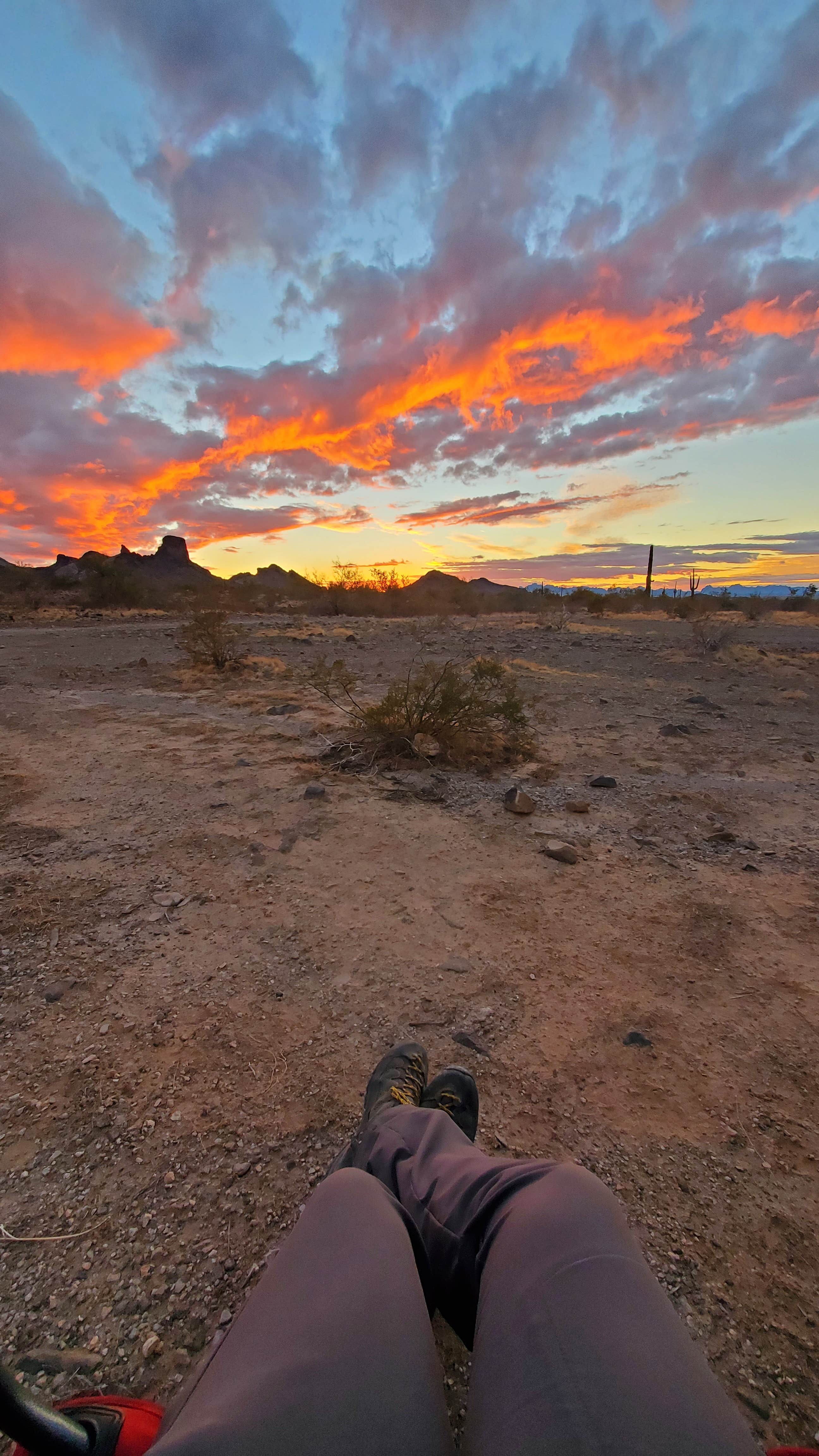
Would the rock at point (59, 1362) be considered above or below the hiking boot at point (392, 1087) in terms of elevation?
below

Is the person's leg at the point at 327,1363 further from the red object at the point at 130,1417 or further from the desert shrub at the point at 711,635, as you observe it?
the desert shrub at the point at 711,635

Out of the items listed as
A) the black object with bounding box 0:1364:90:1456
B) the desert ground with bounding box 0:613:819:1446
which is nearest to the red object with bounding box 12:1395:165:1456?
the black object with bounding box 0:1364:90:1456

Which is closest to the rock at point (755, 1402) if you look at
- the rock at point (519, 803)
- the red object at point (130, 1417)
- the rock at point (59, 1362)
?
the red object at point (130, 1417)

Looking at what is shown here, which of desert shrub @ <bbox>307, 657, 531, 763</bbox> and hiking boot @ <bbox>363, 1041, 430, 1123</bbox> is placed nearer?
hiking boot @ <bbox>363, 1041, 430, 1123</bbox>

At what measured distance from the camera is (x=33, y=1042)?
1972mm

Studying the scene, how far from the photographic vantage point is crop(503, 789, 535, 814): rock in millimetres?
3930

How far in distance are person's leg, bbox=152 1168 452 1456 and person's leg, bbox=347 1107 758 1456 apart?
10 centimetres

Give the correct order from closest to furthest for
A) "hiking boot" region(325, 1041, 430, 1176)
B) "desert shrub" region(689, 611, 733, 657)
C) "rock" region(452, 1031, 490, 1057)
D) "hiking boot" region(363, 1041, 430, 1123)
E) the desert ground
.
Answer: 1. the desert ground
2. "hiking boot" region(325, 1041, 430, 1176)
3. "hiking boot" region(363, 1041, 430, 1123)
4. "rock" region(452, 1031, 490, 1057)
5. "desert shrub" region(689, 611, 733, 657)

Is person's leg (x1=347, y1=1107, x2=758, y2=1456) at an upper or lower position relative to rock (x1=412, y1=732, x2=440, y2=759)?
lower

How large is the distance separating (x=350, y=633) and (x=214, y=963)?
14.5 meters

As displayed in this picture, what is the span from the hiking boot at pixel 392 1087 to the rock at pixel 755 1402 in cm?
84

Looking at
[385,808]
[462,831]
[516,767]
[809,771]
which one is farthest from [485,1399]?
[809,771]

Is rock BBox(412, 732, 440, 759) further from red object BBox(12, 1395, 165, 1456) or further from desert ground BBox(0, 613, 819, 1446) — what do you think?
red object BBox(12, 1395, 165, 1456)

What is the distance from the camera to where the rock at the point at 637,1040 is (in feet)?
6.65
